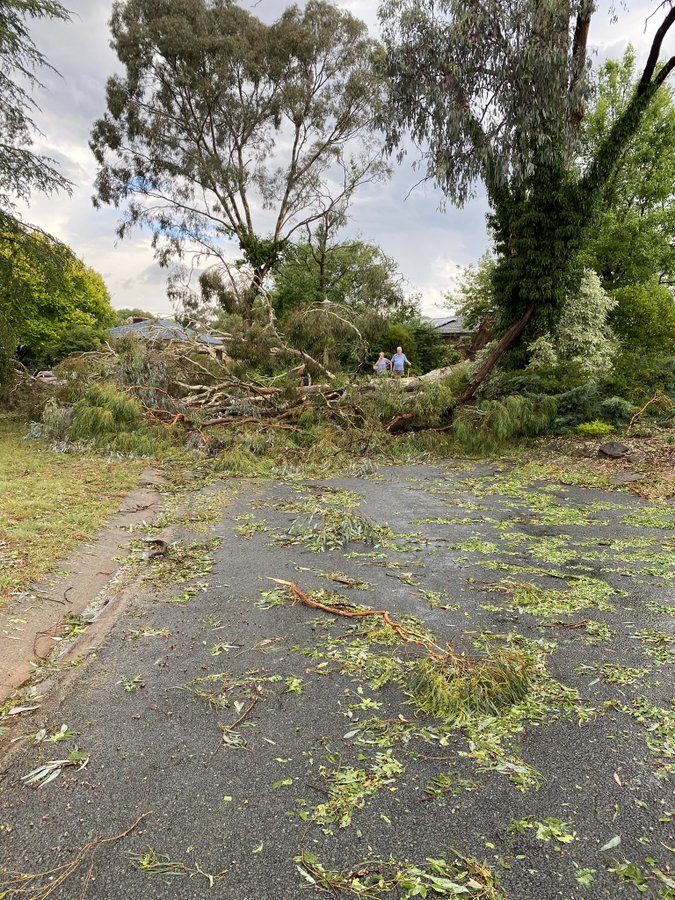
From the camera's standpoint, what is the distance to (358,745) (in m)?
2.21

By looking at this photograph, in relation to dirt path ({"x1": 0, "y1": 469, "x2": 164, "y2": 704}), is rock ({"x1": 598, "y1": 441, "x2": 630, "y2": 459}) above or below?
above

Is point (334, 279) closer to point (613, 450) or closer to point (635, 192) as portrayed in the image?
point (635, 192)

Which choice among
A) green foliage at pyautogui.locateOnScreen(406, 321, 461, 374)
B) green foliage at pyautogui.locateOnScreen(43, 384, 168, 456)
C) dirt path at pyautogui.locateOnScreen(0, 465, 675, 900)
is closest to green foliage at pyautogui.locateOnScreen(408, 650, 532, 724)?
dirt path at pyautogui.locateOnScreen(0, 465, 675, 900)

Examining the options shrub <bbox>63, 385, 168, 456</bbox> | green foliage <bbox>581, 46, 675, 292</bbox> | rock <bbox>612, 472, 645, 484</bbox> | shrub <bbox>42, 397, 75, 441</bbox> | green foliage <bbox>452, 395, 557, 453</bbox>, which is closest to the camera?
rock <bbox>612, 472, 645, 484</bbox>

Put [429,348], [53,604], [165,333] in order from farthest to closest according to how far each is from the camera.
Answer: [429,348] → [165,333] → [53,604]

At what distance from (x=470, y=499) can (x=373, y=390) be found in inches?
179

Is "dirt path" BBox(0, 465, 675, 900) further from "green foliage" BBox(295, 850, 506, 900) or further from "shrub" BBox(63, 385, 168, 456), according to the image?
"shrub" BBox(63, 385, 168, 456)

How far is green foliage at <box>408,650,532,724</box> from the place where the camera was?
2.43 metres

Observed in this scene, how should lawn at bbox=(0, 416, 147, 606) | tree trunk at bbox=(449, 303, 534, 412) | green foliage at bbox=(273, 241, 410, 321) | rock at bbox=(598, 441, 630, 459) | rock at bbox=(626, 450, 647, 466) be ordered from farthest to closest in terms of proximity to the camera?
green foliage at bbox=(273, 241, 410, 321)
tree trunk at bbox=(449, 303, 534, 412)
rock at bbox=(598, 441, 630, 459)
rock at bbox=(626, 450, 647, 466)
lawn at bbox=(0, 416, 147, 606)

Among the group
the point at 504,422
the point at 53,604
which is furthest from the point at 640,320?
the point at 53,604

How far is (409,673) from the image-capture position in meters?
2.72

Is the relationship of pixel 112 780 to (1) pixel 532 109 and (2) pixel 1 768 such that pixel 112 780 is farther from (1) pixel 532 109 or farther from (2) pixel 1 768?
(1) pixel 532 109

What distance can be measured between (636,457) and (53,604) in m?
7.93

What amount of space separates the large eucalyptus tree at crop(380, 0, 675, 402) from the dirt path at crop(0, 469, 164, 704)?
8.39 metres
